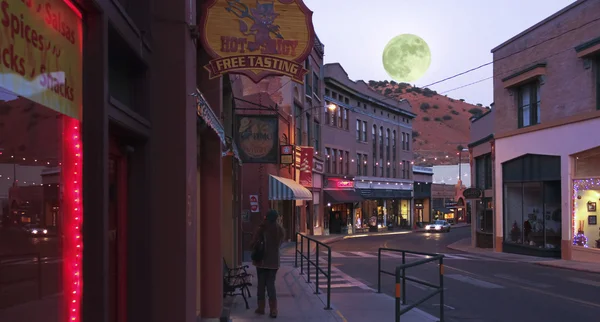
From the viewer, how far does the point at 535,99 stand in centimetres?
2627

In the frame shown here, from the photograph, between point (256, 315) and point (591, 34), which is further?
point (591, 34)

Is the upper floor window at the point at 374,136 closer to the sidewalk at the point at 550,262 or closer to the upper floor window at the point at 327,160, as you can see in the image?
the upper floor window at the point at 327,160

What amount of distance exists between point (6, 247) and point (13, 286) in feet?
0.71

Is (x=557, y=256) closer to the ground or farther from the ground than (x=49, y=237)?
closer to the ground

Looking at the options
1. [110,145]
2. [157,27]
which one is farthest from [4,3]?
[157,27]

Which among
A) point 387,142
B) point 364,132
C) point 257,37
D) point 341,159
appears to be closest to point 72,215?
point 257,37

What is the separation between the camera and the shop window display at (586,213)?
22.4 m

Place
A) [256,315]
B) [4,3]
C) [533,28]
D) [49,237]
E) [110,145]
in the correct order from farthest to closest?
[533,28] < [256,315] < [110,145] < [49,237] < [4,3]

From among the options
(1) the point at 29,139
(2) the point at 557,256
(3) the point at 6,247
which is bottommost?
(2) the point at 557,256

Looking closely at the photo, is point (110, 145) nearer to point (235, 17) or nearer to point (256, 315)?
point (235, 17)

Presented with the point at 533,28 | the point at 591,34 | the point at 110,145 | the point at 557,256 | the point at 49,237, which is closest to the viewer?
the point at 49,237

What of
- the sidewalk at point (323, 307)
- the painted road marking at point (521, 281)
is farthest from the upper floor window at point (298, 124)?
the sidewalk at point (323, 307)

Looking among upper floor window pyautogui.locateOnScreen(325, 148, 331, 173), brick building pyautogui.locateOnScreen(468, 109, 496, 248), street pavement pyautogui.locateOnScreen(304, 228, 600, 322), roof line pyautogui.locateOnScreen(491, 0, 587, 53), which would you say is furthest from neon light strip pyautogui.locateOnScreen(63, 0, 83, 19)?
upper floor window pyautogui.locateOnScreen(325, 148, 331, 173)

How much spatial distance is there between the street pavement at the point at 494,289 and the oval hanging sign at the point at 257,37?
5.79 metres
